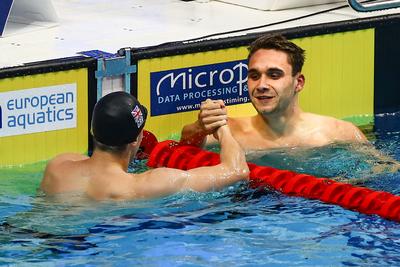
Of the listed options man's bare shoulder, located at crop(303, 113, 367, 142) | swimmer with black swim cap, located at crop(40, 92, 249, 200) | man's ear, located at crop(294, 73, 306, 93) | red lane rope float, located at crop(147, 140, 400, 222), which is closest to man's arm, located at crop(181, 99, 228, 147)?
red lane rope float, located at crop(147, 140, 400, 222)

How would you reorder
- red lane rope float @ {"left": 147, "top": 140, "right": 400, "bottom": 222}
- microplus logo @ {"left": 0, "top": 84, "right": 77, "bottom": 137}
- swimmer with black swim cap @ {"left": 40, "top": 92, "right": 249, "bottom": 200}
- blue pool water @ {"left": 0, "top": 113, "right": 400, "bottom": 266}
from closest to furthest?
blue pool water @ {"left": 0, "top": 113, "right": 400, "bottom": 266}
swimmer with black swim cap @ {"left": 40, "top": 92, "right": 249, "bottom": 200}
red lane rope float @ {"left": 147, "top": 140, "right": 400, "bottom": 222}
microplus logo @ {"left": 0, "top": 84, "right": 77, "bottom": 137}

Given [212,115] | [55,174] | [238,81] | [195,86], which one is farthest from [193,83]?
[55,174]

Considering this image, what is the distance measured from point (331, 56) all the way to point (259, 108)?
135cm

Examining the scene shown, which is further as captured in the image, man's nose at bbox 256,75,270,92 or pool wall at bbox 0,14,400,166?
pool wall at bbox 0,14,400,166

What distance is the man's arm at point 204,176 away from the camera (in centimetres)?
562

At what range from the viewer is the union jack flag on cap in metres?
5.52

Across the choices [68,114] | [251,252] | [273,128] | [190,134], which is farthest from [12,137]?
[251,252]

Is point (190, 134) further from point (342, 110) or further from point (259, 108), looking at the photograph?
point (342, 110)

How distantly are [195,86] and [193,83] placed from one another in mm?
22

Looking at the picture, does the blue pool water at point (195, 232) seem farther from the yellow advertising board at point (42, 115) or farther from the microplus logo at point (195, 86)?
the microplus logo at point (195, 86)

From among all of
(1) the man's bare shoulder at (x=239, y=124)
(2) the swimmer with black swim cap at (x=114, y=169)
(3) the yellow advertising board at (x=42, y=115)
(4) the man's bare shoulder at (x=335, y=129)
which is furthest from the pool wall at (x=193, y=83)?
(2) the swimmer with black swim cap at (x=114, y=169)

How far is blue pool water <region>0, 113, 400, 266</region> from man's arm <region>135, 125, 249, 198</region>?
8 centimetres

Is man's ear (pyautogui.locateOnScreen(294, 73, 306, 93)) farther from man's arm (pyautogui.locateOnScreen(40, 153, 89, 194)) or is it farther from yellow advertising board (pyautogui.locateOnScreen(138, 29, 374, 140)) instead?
man's arm (pyautogui.locateOnScreen(40, 153, 89, 194))

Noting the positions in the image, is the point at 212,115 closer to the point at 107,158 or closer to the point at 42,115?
the point at 107,158
